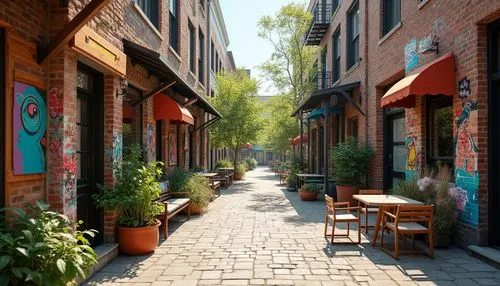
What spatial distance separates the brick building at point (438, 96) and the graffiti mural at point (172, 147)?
15.0 ft

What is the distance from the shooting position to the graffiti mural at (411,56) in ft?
26.4

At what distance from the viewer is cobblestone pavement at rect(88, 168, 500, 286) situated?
472 cm

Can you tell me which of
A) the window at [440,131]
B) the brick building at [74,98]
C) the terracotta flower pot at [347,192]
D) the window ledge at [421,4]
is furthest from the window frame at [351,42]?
the brick building at [74,98]

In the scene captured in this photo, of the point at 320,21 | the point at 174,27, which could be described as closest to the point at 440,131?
the point at 174,27

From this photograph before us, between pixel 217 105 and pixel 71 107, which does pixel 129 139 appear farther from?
pixel 217 105

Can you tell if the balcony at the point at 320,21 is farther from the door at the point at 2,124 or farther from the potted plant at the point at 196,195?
the door at the point at 2,124

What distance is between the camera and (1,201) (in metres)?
3.78

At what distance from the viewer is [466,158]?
20.1 ft

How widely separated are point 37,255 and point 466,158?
599cm

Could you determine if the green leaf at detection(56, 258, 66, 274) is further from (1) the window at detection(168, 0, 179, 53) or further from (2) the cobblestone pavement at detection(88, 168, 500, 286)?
(1) the window at detection(168, 0, 179, 53)

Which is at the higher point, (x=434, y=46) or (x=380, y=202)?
(x=434, y=46)

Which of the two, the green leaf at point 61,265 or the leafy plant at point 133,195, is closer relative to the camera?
the green leaf at point 61,265

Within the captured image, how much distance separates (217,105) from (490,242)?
15.3 m

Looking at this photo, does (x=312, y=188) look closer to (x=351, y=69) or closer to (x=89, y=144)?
(x=351, y=69)
